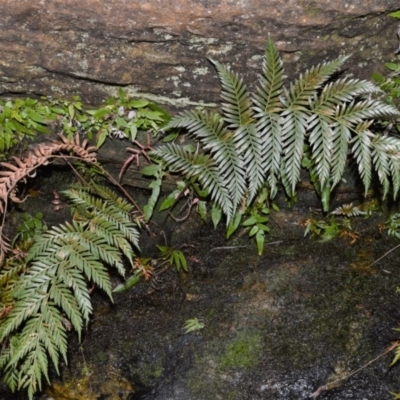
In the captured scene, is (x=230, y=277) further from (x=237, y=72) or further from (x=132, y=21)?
(x=132, y=21)

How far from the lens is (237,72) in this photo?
148 inches

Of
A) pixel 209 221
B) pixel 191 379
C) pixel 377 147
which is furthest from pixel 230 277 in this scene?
pixel 377 147

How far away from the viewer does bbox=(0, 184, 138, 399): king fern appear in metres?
3.54

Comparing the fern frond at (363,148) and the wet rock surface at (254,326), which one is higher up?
the fern frond at (363,148)

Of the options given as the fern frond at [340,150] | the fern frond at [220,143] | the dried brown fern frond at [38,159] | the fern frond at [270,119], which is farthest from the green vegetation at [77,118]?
the fern frond at [340,150]

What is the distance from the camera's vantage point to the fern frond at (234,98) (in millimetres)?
3613

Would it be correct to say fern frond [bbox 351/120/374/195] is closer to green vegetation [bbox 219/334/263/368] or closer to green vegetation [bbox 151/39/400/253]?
green vegetation [bbox 151/39/400/253]

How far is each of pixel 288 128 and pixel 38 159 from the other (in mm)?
1697

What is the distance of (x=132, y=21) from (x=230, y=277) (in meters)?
1.97

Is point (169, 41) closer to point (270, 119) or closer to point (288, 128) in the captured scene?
point (270, 119)

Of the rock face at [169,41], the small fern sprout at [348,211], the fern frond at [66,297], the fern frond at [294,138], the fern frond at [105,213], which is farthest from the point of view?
the small fern sprout at [348,211]

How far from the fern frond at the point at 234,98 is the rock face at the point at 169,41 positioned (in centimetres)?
10

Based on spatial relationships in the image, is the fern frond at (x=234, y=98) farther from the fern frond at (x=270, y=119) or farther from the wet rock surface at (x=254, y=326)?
the wet rock surface at (x=254, y=326)

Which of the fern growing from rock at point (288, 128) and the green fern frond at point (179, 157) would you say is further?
the green fern frond at point (179, 157)
